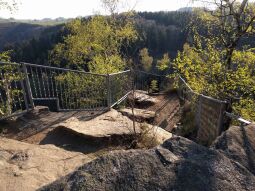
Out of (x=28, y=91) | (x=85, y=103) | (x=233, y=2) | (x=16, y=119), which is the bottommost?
(x=85, y=103)

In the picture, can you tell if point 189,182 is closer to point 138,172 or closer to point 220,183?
point 220,183

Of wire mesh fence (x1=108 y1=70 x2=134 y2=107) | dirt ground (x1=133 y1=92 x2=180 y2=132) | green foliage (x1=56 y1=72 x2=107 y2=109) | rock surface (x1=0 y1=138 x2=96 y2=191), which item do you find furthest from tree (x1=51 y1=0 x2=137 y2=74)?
rock surface (x1=0 y1=138 x2=96 y2=191)

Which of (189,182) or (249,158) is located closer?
(189,182)

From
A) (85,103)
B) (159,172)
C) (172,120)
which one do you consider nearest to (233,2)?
(172,120)

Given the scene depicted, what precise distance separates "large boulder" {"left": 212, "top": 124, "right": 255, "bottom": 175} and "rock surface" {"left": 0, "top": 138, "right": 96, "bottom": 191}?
7.70ft

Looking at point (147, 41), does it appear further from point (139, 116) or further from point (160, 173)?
point (160, 173)

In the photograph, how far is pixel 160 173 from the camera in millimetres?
2191

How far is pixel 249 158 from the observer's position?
8.66 ft

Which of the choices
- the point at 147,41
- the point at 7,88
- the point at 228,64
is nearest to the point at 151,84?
the point at 228,64

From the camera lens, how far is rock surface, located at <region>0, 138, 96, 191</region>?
378 cm

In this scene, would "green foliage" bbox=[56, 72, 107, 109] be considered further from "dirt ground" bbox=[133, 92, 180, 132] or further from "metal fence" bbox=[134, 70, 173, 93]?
"metal fence" bbox=[134, 70, 173, 93]

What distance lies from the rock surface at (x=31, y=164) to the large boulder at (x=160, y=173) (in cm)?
178

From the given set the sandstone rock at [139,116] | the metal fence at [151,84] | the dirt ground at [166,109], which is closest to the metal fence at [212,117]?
the sandstone rock at [139,116]

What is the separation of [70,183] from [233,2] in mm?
9789
